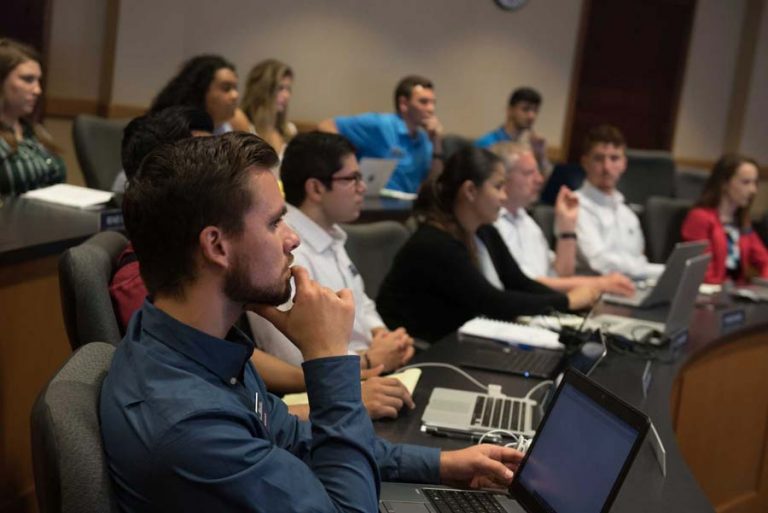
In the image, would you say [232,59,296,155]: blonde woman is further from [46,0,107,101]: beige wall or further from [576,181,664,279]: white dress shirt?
[576,181,664,279]: white dress shirt

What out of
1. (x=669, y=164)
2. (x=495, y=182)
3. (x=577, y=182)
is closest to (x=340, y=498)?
(x=495, y=182)

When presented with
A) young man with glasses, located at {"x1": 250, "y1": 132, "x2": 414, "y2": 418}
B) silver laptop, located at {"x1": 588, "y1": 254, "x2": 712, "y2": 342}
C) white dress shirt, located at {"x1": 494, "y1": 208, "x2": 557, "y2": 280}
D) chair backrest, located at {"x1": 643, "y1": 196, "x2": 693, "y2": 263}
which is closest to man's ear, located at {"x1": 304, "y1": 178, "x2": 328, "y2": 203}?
young man with glasses, located at {"x1": 250, "y1": 132, "x2": 414, "y2": 418}

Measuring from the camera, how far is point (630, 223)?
190 inches

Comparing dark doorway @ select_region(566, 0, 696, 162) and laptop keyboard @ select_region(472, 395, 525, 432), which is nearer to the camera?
laptop keyboard @ select_region(472, 395, 525, 432)

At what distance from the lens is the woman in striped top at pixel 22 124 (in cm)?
373

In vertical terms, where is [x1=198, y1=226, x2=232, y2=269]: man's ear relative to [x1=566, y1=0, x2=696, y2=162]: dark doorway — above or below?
below

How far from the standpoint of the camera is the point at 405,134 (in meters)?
5.87

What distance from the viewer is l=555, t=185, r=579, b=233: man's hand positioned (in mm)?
4266

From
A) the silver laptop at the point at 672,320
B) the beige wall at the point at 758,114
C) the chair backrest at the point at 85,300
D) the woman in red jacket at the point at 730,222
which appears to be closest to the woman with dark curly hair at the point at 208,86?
the silver laptop at the point at 672,320

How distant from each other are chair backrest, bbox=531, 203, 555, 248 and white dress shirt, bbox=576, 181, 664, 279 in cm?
13

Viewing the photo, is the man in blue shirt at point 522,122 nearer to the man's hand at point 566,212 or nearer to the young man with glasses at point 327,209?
the man's hand at point 566,212

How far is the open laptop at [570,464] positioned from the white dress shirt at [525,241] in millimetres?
2369

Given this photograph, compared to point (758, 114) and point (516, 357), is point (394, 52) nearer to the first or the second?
point (758, 114)

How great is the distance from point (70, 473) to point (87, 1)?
5.29m
